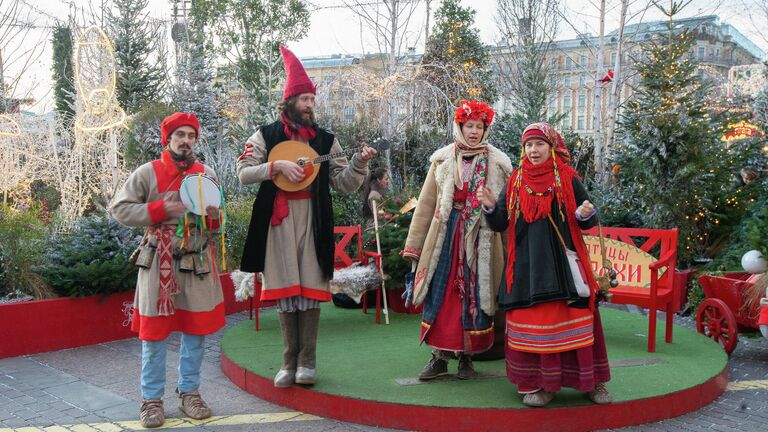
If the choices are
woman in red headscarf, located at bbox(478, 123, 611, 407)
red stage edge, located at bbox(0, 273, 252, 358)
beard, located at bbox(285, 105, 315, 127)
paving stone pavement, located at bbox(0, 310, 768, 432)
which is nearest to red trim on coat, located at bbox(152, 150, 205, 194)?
beard, located at bbox(285, 105, 315, 127)

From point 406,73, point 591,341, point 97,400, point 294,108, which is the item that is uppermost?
point 406,73

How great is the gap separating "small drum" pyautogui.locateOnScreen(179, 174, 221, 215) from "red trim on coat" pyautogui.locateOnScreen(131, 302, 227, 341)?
2.20 ft

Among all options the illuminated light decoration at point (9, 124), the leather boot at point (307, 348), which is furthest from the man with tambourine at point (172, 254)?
the illuminated light decoration at point (9, 124)

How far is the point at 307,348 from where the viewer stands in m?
4.75

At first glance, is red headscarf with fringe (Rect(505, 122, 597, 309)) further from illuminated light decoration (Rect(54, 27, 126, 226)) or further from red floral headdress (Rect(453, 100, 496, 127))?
illuminated light decoration (Rect(54, 27, 126, 226))

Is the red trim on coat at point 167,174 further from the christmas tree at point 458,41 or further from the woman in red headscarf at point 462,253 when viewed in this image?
the christmas tree at point 458,41

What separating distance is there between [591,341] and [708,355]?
81.0 inches

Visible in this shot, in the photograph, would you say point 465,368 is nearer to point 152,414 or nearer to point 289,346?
point 289,346

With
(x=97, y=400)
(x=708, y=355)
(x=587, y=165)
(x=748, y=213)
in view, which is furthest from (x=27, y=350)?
(x=587, y=165)

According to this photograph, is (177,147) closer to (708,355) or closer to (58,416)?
(58,416)

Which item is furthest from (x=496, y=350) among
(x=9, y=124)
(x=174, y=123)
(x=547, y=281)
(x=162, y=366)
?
(x=9, y=124)

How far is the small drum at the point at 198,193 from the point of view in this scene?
4.38 m

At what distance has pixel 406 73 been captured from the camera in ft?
55.4

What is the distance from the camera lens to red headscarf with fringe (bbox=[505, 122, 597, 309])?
4270 millimetres
